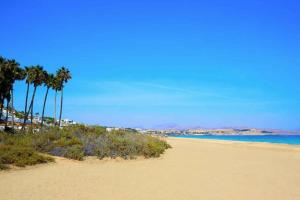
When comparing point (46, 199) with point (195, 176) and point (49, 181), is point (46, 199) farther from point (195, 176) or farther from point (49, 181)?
point (195, 176)

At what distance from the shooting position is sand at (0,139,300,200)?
1153 centimetres

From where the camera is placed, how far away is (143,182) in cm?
1395

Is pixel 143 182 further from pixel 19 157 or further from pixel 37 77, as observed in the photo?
pixel 37 77

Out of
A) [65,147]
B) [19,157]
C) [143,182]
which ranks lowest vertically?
[143,182]

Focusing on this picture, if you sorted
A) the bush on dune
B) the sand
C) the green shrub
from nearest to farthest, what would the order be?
the sand < the green shrub < the bush on dune

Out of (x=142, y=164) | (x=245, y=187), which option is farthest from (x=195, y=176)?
(x=142, y=164)

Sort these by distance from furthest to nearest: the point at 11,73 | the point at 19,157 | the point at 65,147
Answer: the point at 11,73 < the point at 65,147 < the point at 19,157

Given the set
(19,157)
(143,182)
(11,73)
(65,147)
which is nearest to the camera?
(143,182)

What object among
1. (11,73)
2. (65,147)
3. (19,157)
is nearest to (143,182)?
(19,157)

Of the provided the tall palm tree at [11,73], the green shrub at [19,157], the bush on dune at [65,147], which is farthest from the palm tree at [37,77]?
the green shrub at [19,157]

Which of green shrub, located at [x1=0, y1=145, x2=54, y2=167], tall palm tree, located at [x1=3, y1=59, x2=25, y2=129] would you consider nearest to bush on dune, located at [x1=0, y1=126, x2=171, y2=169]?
green shrub, located at [x1=0, y1=145, x2=54, y2=167]

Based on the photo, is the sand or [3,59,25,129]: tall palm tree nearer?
the sand

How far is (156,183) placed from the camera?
13852mm

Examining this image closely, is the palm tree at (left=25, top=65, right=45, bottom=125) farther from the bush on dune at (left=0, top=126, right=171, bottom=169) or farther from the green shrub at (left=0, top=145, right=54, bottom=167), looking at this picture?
the green shrub at (left=0, top=145, right=54, bottom=167)
